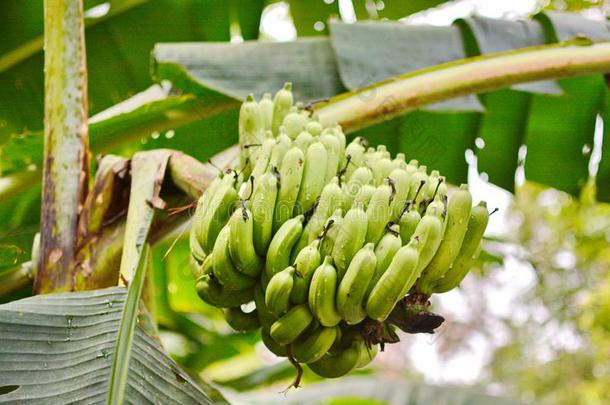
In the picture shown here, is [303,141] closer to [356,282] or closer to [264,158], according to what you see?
[264,158]

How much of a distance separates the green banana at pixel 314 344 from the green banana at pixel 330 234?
0.12m

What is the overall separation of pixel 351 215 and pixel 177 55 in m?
0.85

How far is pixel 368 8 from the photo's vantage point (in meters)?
2.54

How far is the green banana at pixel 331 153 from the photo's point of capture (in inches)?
48.5

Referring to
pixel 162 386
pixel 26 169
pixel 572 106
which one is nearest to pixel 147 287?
pixel 162 386

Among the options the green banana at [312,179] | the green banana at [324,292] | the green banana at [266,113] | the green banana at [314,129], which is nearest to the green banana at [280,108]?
the green banana at [266,113]

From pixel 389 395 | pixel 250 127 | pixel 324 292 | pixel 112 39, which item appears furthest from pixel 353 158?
pixel 112 39

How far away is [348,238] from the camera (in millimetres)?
1057


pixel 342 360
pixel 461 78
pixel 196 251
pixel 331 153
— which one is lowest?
pixel 342 360

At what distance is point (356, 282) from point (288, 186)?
21 centimetres

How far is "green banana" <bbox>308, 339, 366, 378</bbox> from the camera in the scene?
1167 mm

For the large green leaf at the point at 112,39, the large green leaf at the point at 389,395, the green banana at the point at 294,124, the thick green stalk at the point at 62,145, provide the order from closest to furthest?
1. the green banana at the point at 294,124
2. the thick green stalk at the point at 62,145
3. the large green leaf at the point at 389,395
4. the large green leaf at the point at 112,39

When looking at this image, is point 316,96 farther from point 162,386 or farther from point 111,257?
point 162,386

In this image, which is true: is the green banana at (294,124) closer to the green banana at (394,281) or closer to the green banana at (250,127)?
the green banana at (250,127)
